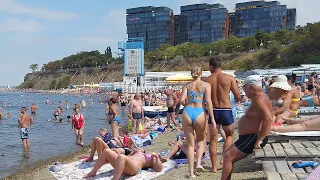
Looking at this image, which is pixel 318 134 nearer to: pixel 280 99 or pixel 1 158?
pixel 280 99

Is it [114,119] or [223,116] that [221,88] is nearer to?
[223,116]

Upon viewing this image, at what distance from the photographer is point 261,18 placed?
121 metres

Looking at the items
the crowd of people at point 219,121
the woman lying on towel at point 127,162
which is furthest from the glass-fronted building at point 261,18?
the woman lying on towel at point 127,162

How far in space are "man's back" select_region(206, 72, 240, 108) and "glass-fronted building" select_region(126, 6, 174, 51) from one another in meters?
128

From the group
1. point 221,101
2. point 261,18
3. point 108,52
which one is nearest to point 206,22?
point 261,18

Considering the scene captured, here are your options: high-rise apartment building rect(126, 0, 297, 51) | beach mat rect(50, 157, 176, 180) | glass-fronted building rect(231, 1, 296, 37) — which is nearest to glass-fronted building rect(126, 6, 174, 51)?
high-rise apartment building rect(126, 0, 297, 51)

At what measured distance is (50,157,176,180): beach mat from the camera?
5961 millimetres

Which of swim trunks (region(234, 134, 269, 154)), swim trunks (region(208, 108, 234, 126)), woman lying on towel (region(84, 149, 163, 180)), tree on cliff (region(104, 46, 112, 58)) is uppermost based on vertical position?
tree on cliff (region(104, 46, 112, 58))

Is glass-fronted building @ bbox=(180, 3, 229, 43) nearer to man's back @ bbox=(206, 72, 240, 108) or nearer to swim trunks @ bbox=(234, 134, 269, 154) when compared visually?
man's back @ bbox=(206, 72, 240, 108)

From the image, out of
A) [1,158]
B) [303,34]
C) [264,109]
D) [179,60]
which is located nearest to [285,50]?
[303,34]

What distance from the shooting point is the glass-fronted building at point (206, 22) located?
124125 millimetres

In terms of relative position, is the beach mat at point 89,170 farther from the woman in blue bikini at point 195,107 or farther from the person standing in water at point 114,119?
the person standing in water at point 114,119

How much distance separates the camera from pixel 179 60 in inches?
3639

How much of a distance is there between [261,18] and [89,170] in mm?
122266
